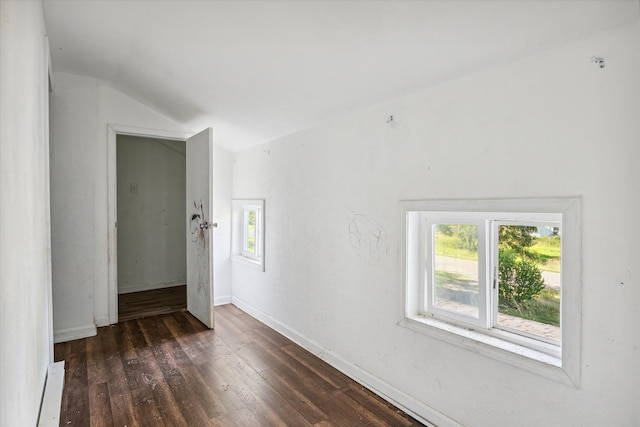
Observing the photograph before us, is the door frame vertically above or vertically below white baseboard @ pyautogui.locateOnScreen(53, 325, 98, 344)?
above

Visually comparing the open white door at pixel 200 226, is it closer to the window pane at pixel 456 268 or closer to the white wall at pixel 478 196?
the white wall at pixel 478 196

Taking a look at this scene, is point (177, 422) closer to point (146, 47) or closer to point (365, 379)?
point (365, 379)

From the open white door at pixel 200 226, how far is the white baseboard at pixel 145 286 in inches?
54.1

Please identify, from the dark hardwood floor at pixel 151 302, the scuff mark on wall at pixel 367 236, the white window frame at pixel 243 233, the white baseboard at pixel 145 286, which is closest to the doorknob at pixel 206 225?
the white window frame at pixel 243 233

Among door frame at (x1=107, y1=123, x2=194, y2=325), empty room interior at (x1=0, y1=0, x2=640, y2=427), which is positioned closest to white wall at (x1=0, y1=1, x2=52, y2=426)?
empty room interior at (x1=0, y1=0, x2=640, y2=427)

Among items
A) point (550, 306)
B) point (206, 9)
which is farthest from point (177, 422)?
point (206, 9)

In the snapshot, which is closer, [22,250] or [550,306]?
[22,250]

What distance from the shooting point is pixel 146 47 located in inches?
97.6

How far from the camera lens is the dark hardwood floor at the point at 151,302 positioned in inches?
154

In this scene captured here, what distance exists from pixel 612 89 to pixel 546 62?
0.27 m

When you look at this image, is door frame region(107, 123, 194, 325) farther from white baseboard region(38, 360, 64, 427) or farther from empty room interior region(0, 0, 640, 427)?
white baseboard region(38, 360, 64, 427)

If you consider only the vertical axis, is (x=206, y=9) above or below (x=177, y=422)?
above

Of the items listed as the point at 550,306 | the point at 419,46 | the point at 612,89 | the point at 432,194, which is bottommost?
the point at 550,306

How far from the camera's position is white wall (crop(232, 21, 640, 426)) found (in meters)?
1.29
